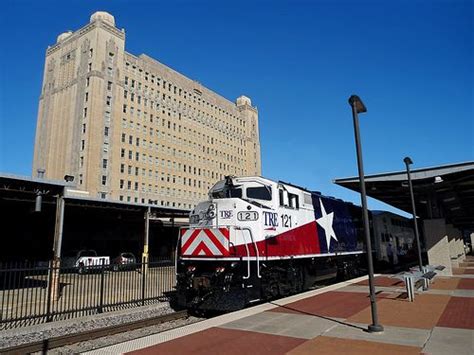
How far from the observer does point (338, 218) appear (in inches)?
720

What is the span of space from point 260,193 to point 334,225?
6524mm

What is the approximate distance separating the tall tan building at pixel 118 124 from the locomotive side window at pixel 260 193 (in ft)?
188

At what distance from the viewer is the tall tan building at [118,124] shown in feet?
225

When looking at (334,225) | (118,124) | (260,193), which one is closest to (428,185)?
(334,225)

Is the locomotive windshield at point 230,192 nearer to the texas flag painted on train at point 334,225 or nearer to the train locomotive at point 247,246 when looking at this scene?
the train locomotive at point 247,246

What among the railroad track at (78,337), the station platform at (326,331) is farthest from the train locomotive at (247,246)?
the railroad track at (78,337)

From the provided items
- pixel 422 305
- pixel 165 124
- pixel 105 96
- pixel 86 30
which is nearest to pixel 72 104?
pixel 105 96

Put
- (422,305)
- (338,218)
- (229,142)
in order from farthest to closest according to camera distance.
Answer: (229,142), (338,218), (422,305)

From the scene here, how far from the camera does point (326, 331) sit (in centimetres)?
777

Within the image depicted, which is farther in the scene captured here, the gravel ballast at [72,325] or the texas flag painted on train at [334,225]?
the texas flag painted on train at [334,225]

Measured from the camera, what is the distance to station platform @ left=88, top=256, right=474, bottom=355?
21.5 feet

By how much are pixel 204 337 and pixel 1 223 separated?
30627mm

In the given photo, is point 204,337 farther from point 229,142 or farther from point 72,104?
point 229,142

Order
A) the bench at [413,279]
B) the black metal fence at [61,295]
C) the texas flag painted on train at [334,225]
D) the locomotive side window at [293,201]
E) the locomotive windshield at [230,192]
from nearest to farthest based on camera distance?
the black metal fence at [61,295] → the bench at [413,279] → the locomotive windshield at [230,192] → the locomotive side window at [293,201] → the texas flag painted on train at [334,225]
